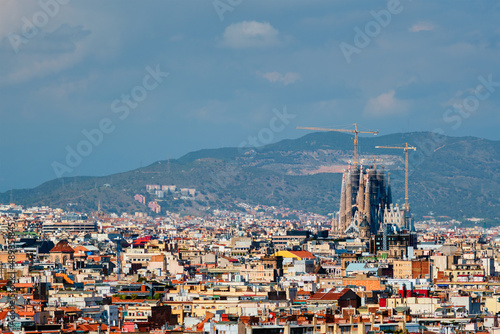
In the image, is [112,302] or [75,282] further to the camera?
[75,282]

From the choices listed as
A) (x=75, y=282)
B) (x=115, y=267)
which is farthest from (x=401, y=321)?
(x=115, y=267)

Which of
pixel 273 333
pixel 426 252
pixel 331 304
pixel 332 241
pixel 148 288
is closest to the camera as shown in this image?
pixel 273 333

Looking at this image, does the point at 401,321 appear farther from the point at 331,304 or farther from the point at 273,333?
the point at 331,304

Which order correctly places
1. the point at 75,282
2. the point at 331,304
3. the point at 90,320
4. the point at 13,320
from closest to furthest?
the point at 13,320, the point at 90,320, the point at 331,304, the point at 75,282

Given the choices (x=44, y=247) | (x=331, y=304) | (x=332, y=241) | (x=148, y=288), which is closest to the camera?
(x=331, y=304)

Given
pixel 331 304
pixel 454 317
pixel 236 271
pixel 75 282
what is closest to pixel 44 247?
pixel 236 271

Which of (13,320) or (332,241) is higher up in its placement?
(332,241)

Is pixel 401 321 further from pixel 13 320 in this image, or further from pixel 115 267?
pixel 115 267

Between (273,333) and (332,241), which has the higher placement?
(332,241)

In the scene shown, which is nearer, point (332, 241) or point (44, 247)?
point (44, 247)
